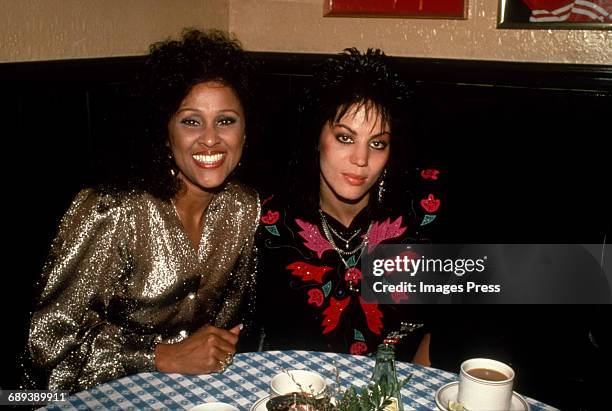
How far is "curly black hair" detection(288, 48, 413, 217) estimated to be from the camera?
7.06ft

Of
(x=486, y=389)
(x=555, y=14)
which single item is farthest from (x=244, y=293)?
(x=555, y=14)

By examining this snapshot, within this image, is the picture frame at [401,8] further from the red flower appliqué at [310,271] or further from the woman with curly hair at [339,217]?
the red flower appliqué at [310,271]

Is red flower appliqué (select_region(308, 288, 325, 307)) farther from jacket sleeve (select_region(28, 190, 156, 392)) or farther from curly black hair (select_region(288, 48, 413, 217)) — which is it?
jacket sleeve (select_region(28, 190, 156, 392))

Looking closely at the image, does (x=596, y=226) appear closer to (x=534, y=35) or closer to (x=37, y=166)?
(x=534, y=35)

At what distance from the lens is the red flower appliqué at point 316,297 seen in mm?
2281

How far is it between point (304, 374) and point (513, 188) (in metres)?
2.08

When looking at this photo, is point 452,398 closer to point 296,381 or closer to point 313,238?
point 296,381

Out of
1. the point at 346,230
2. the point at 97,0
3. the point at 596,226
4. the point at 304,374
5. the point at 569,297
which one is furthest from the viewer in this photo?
the point at 596,226

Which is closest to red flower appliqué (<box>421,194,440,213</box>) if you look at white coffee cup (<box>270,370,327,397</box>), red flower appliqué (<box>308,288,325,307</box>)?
red flower appliqué (<box>308,288,325,307</box>)

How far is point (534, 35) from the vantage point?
3.06m

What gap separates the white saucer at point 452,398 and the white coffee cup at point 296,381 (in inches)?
10.3

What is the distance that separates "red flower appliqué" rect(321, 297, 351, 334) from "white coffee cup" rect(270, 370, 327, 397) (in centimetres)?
90

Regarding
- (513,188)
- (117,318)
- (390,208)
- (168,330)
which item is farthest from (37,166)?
(513,188)

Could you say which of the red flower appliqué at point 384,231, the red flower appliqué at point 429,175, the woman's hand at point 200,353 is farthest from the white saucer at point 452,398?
the red flower appliqué at point 429,175
